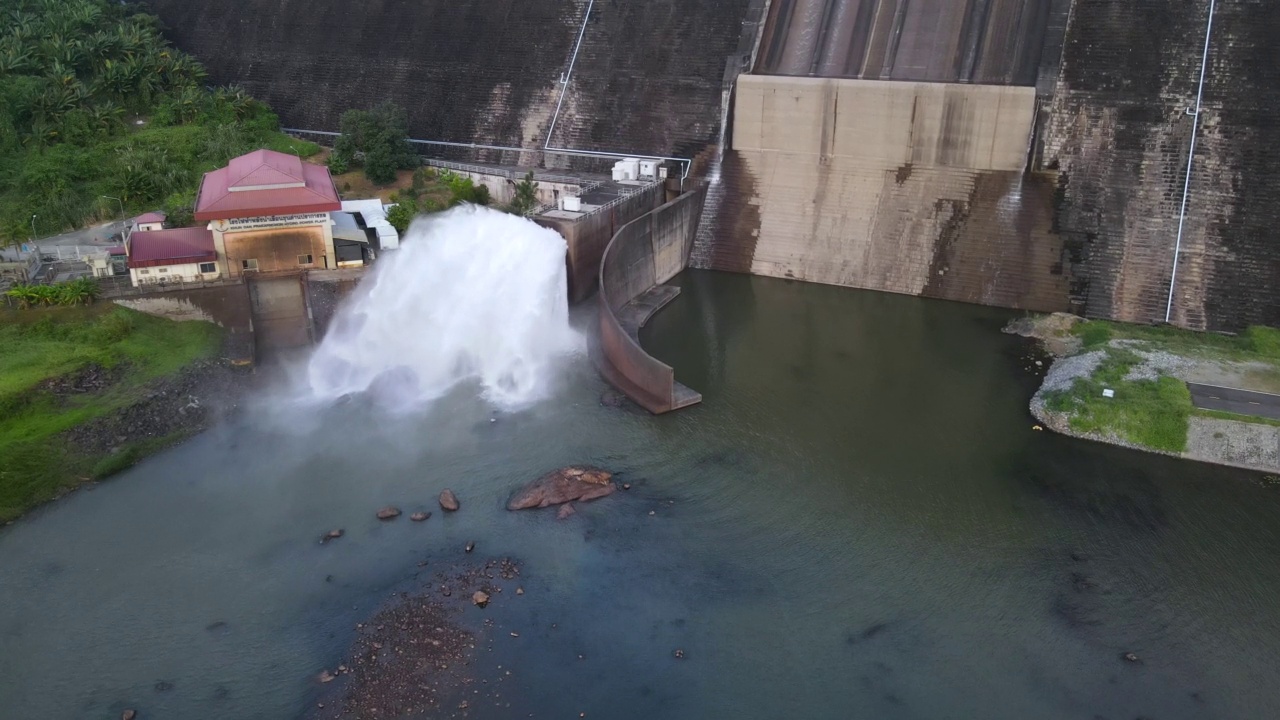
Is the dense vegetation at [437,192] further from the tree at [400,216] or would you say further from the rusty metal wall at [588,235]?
the rusty metal wall at [588,235]

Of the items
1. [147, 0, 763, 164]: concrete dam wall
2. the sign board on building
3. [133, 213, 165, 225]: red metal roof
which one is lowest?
[133, 213, 165, 225]: red metal roof

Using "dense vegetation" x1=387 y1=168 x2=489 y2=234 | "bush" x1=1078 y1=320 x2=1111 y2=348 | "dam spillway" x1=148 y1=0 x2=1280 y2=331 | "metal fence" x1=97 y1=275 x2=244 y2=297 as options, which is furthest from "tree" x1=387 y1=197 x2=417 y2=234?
"bush" x1=1078 y1=320 x2=1111 y2=348

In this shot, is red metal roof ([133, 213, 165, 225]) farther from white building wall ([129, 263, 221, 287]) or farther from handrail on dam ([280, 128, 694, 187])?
handrail on dam ([280, 128, 694, 187])

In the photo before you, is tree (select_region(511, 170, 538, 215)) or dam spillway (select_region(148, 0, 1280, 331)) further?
tree (select_region(511, 170, 538, 215))

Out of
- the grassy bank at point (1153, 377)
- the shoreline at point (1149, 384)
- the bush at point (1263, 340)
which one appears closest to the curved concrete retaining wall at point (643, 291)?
the shoreline at point (1149, 384)

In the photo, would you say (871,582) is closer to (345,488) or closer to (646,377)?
(646,377)
